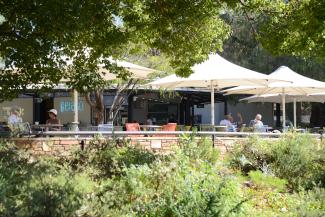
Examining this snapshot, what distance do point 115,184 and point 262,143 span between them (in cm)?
482

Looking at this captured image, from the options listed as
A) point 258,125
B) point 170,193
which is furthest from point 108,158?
point 258,125

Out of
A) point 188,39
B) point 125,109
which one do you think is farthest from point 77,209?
point 125,109

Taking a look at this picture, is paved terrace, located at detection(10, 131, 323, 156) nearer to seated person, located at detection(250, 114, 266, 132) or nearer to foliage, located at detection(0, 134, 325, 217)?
foliage, located at detection(0, 134, 325, 217)

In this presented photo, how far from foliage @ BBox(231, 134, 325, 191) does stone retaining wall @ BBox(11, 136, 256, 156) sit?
65 centimetres

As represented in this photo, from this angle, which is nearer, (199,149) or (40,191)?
(40,191)

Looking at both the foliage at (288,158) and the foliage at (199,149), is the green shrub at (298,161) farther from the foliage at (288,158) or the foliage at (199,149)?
the foliage at (199,149)

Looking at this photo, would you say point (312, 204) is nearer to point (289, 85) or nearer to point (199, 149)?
point (199, 149)

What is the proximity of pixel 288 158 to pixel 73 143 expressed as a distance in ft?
13.9

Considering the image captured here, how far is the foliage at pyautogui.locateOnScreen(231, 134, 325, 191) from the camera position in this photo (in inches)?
395

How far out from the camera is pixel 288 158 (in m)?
10.2

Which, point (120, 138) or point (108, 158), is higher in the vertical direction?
point (120, 138)

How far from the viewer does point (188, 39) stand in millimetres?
11719

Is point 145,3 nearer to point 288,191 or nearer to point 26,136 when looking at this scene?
point 26,136

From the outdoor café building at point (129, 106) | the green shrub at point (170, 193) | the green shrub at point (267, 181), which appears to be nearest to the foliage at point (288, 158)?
the green shrub at point (267, 181)
